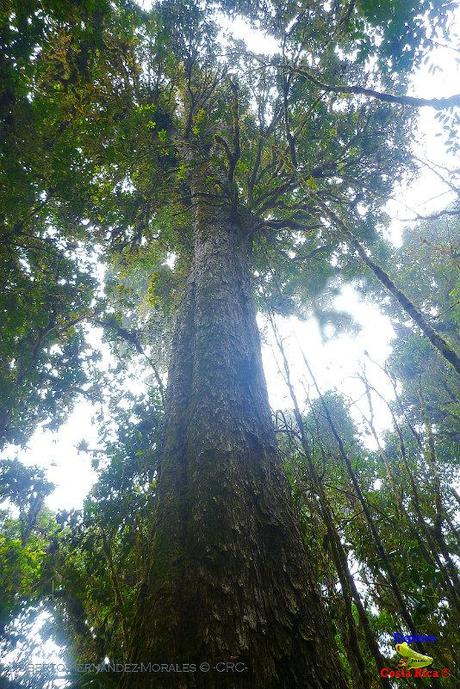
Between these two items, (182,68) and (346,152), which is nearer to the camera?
(346,152)

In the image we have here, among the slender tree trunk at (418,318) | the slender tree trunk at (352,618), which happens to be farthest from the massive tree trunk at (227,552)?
the slender tree trunk at (418,318)

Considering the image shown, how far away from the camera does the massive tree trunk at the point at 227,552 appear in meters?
1.34

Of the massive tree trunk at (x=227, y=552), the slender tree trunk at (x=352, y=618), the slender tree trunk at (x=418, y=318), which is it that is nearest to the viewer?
the massive tree trunk at (x=227, y=552)

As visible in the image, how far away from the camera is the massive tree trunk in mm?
1345

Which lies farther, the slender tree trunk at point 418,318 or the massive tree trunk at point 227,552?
the slender tree trunk at point 418,318

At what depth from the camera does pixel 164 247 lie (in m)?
7.54

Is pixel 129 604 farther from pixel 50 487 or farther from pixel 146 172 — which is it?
pixel 50 487

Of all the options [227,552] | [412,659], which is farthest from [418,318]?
[412,659]

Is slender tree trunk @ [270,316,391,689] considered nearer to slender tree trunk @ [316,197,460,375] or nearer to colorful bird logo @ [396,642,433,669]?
colorful bird logo @ [396,642,433,669]

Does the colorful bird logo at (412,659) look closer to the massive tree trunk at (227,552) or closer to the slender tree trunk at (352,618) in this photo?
the slender tree trunk at (352,618)

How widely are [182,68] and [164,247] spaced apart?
146 inches

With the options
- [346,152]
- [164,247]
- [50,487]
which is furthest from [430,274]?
[50,487]

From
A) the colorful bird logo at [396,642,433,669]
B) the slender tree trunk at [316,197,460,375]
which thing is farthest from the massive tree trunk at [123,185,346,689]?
the slender tree trunk at [316,197,460,375]

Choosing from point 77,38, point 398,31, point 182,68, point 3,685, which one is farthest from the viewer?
point 182,68
